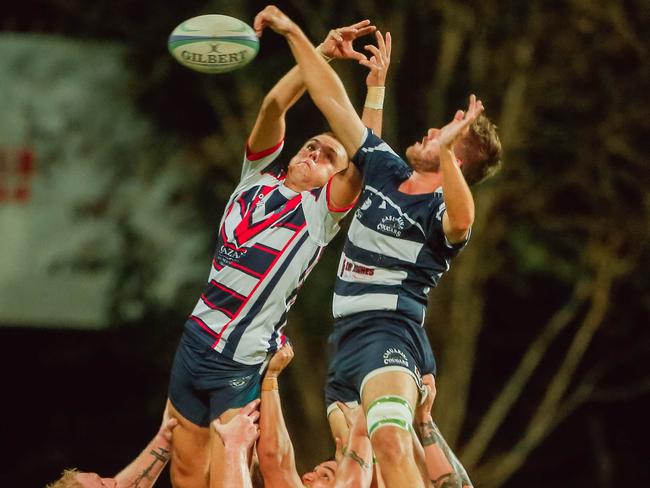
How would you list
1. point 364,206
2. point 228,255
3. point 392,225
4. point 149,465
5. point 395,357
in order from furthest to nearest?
point 149,465, point 228,255, point 364,206, point 392,225, point 395,357

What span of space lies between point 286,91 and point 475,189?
22.4ft

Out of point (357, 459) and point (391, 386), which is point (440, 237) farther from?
point (357, 459)

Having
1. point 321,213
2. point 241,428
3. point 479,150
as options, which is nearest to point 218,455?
point 241,428

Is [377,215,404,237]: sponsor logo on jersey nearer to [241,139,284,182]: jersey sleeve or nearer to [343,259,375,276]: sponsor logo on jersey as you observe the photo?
[343,259,375,276]: sponsor logo on jersey

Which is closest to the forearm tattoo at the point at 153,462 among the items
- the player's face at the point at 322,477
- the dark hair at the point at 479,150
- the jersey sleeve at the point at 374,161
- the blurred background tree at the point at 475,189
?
the player's face at the point at 322,477

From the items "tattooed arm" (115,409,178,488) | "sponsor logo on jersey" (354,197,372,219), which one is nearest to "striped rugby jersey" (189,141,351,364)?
"sponsor logo on jersey" (354,197,372,219)

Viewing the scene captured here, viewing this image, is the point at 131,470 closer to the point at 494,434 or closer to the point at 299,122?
the point at 299,122

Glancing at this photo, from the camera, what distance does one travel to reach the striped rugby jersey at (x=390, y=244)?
6098 millimetres

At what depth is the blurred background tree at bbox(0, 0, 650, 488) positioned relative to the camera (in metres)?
12.9

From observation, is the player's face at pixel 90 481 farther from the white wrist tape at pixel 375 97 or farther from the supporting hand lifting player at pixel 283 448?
the white wrist tape at pixel 375 97

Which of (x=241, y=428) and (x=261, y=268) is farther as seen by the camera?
A: (x=261, y=268)

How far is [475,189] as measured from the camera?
517 inches

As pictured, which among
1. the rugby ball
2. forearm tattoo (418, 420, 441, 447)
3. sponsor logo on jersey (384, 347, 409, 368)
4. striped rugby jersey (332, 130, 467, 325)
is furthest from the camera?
forearm tattoo (418, 420, 441, 447)

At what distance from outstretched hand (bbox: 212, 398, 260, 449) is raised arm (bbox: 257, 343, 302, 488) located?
85 millimetres
